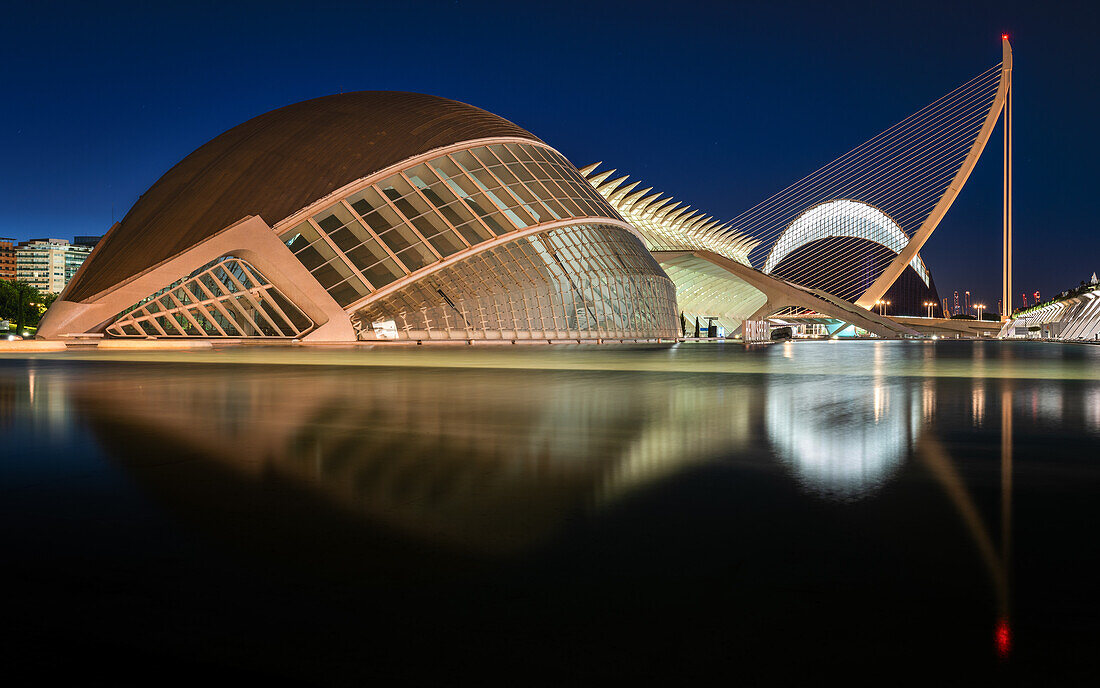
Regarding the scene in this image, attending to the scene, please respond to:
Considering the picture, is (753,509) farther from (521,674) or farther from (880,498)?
(521,674)

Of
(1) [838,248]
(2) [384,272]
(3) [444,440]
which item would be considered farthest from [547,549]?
(1) [838,248]

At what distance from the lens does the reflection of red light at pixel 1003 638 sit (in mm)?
2570

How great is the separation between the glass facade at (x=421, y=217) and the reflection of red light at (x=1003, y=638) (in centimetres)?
3243

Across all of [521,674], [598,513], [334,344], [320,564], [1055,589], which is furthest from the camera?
[334,344]

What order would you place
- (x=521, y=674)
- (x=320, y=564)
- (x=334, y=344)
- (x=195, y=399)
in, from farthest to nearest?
(x=334, y=344), (x=195, y=399), (x=320, y=564), (x=521, y=674)

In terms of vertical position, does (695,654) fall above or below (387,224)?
below

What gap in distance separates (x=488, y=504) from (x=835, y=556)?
75.0 inches

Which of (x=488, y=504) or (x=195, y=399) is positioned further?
(x=195, y=399)

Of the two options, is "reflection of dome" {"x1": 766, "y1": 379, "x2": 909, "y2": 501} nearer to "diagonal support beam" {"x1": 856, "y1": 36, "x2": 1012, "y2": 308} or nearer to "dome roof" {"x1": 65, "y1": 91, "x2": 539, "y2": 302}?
"dome roof" {"x1": 65, "y1": 91, "x2": 539, "y2": 302}

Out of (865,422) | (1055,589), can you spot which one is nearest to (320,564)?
(1055,589)

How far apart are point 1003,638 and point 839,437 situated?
4860 mm

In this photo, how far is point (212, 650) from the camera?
2.60m

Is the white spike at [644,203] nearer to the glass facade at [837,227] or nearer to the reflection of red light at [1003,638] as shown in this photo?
the glass facade at [837,227]

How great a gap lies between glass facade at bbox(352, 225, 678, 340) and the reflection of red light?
33.2 m
